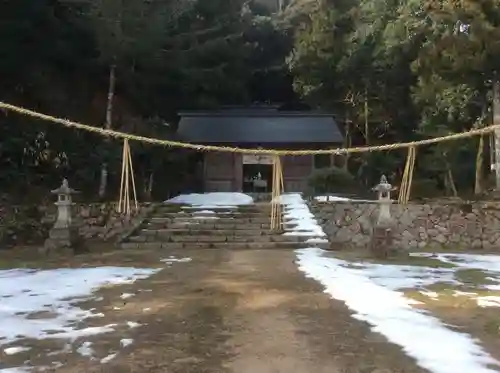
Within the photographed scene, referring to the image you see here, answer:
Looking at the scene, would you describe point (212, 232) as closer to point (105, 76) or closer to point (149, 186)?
point (149, 186)

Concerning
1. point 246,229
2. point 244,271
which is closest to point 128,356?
point 244,271

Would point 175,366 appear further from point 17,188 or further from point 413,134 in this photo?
point 413,134

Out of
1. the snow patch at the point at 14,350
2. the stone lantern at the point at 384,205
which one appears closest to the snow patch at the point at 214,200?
the stone lantern at the point at 384,205

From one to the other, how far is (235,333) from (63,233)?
7230 mm

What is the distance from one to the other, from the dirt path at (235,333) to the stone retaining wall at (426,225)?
236 inches

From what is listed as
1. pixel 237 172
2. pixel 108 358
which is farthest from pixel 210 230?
pixel 108 358

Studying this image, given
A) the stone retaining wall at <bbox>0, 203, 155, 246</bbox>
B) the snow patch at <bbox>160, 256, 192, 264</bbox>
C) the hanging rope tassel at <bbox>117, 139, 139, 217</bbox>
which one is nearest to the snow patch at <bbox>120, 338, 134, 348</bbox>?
the snow patch at <bbox>160, 256, 192, 264</bbox>

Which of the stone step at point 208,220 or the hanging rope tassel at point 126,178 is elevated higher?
the hanging rope tassel at point 126,178

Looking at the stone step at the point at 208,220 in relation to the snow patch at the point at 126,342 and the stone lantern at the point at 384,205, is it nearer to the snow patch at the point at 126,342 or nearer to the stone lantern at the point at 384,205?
the stone lantern at the point at 384,205

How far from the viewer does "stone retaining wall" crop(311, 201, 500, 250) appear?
1305cm

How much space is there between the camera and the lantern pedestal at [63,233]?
36.0 feet

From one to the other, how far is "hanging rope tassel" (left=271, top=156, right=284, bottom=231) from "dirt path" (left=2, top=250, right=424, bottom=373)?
3.35 metres

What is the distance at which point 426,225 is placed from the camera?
1341 centimetres

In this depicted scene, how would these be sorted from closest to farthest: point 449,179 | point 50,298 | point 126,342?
point 126,342 < point 50,298 < point 449,179
